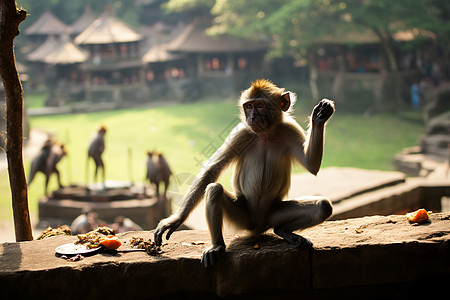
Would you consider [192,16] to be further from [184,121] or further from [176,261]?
[176,261]

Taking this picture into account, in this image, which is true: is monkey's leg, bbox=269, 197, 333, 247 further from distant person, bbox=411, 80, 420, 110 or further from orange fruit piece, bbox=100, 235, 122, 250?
distant person, bbox=411, 80, 420, 110

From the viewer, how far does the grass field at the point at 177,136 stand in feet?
68.8

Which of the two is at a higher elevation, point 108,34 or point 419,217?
point 108,34

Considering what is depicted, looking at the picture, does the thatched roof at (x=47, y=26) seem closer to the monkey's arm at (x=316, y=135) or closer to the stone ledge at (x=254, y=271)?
the stone ledge at (x=254, y=271)

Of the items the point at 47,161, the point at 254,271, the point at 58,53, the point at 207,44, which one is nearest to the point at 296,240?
the point at 254,271

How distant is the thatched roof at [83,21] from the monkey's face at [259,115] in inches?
1496

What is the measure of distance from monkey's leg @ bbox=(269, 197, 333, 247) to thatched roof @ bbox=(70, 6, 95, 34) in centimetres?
3818

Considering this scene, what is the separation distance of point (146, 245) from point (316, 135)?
1.72 metres

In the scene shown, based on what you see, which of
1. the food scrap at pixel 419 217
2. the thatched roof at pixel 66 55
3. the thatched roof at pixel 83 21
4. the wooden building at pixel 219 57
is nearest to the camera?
the food scrap at pixel 419 217

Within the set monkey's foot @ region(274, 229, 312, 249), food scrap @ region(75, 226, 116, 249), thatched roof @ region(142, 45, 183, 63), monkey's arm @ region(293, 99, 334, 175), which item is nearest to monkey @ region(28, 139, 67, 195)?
food scrap @ region(75, 226, 116, 249)

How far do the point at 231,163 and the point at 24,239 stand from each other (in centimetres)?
238

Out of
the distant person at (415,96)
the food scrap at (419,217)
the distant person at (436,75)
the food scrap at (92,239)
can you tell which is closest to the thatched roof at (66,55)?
the distant person at (415,96)

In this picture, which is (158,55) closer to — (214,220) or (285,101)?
(285,101)

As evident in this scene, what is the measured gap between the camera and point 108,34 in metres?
34.7
